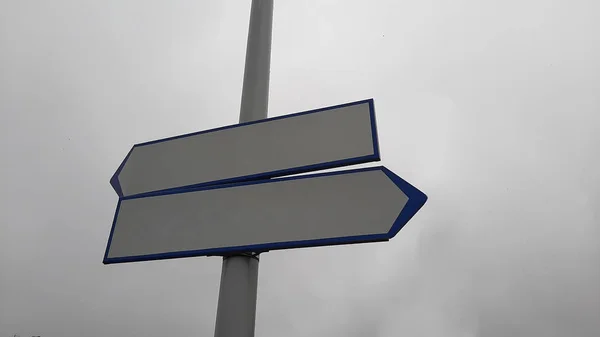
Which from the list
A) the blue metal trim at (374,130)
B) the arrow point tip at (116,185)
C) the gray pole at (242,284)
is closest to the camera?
the gray pole at (242,284)

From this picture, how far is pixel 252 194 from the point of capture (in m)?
1.78

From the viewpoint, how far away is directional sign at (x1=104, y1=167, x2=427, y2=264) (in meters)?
1.62

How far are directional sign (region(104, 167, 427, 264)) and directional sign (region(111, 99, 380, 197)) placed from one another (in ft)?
0.26

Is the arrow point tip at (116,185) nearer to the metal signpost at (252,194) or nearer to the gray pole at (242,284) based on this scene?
the metal signpost at (252,194)

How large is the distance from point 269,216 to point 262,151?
13.2 inches

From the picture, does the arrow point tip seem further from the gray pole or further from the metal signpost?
the gray pole

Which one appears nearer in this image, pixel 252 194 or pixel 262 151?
pixel 252 194

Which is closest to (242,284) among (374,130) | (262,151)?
(262,151)

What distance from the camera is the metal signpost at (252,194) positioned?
5.38ft

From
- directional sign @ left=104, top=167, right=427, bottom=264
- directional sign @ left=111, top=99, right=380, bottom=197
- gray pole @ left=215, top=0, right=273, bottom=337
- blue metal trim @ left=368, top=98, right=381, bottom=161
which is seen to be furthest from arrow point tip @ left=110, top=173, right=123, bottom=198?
blue metal trim @ left=368, top=98, right=381, bottom=161

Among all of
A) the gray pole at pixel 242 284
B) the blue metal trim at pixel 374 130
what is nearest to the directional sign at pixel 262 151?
the blue metal trim at pixel 374 130

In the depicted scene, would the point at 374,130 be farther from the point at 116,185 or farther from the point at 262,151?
the point at 116,185

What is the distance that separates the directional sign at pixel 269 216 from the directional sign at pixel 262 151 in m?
0.08

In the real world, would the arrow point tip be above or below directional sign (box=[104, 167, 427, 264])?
above
